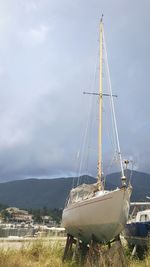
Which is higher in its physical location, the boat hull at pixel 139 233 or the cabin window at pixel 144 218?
the cabin window at pixel 144 218

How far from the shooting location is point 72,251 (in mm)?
26172

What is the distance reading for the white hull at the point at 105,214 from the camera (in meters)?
19.0

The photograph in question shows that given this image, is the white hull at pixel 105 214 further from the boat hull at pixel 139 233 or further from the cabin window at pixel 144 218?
the cabin window at pixel 144 218

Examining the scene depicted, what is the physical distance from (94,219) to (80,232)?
4.15m

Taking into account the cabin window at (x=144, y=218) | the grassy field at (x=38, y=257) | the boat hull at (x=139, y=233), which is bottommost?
the grassy field at (x=38, y=257)

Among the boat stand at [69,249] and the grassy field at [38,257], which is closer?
the grassy field at [38,257]

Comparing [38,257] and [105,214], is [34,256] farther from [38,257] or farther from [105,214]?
[105,214]

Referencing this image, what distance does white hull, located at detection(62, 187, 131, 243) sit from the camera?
19.0 meters

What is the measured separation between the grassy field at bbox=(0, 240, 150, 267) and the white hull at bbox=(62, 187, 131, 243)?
1590 mm

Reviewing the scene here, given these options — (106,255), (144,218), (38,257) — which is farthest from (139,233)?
(106,255)

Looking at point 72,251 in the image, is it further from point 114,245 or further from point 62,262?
point 114,245

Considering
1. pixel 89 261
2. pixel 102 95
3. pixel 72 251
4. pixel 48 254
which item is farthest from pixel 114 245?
pixel 102 95

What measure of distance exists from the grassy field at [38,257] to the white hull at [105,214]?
1.59m

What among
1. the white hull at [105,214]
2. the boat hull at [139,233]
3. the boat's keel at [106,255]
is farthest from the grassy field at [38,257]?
the boat hull at [139,233]
